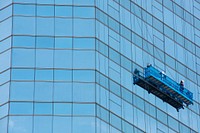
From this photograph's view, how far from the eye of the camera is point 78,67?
8475 cm

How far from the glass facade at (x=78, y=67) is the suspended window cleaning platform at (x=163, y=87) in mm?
571

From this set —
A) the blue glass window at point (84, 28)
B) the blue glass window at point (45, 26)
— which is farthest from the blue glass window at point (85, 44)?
the blue glass window at point (45, 26)

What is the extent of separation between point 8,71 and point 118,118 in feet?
31.7

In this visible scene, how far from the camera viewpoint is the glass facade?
271 feet

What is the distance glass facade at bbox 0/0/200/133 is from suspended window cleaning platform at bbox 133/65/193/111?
1.87 feet

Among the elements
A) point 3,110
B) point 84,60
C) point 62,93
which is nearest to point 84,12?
point 84,60

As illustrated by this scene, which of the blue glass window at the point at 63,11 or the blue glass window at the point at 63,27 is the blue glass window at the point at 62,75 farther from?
the blue glass window at the point at 63,11

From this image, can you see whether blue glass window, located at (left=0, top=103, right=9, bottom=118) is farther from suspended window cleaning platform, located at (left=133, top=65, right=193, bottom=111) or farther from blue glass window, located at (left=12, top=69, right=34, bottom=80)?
suspended window cleaning platform, located at (left=133, top=65, right=193, bottom=111)

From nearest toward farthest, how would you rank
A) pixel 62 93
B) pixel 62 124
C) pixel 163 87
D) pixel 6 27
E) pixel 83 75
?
pixel 62 124 < pixel 62 93 < pixel 83 75 < pixel 6 27 < pixel 163 87

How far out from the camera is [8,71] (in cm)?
8400

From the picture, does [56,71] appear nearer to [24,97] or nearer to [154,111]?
[24,97]

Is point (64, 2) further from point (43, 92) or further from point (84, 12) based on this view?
point (43, 92)

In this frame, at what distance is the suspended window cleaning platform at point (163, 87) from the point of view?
293 feet

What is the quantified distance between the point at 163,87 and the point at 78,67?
9555mm
